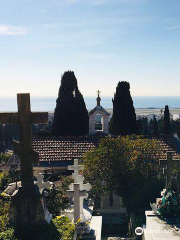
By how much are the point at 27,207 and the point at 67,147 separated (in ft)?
46.6

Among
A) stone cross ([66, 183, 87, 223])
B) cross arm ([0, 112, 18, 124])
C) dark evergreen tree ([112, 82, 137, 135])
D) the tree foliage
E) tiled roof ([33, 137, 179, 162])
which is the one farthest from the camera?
dark evergreen tree ([112, 82, 137, 135])

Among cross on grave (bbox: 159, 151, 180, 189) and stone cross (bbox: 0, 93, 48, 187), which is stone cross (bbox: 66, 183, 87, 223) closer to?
stone cross (bbox: 0, 93, 48, 187)

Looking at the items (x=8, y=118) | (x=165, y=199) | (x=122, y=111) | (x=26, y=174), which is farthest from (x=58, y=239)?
(x=122, y=111)

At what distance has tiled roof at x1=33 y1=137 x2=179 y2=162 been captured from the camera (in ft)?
69.6

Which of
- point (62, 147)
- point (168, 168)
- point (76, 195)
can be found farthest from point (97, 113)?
point (76, 195)

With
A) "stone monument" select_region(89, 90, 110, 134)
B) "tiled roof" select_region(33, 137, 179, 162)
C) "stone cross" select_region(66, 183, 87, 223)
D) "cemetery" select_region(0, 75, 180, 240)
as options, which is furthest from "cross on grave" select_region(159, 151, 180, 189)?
"stone monument" select_region(89, 90, 110, 134)

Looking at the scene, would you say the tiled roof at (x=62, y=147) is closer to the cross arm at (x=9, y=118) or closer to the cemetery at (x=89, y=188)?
the cemetery at (x=89, y=188)

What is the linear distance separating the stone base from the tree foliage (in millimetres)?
7923

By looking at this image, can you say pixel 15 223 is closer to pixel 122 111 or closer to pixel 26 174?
pixel 26 174

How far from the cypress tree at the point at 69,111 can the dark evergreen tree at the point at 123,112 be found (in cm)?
562

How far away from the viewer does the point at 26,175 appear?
7.96m

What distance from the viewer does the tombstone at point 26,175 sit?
775 cm

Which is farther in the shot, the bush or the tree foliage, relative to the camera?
the tree foliage

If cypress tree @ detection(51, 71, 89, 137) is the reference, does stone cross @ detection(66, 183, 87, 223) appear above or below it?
below
